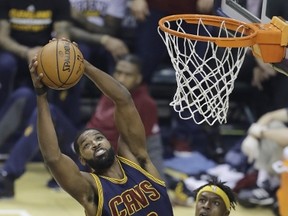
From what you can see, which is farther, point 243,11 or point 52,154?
point 243,11

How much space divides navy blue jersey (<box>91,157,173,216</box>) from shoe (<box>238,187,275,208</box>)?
7.34 feet

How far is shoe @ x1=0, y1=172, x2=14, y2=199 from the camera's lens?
7730mm

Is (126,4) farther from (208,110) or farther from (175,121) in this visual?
(208,110)

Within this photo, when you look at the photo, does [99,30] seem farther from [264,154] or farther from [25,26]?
[264,154]

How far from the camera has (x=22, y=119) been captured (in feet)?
27.0

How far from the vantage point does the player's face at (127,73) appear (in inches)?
302

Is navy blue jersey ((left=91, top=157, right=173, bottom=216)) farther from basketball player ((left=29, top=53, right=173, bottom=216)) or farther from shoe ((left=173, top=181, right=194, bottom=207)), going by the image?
shoe ((left=173, top=181, right=194, bottom=207))

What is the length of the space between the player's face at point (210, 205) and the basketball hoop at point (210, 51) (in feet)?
1.43

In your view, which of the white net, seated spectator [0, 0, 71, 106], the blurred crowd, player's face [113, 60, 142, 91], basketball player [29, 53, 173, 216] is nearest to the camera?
basketball player [29, 53, 173, 216]

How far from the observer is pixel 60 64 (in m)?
5.21

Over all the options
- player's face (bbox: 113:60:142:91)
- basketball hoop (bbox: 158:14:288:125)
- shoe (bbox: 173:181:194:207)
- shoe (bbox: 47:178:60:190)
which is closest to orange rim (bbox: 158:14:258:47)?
basketball hoop (bbox: 158:14:288:125)

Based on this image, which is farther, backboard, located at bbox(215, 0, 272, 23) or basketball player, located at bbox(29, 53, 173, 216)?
backboard, located at bbox(215, 0, 272, 23)

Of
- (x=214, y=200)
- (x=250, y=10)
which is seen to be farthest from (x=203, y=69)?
(x=214, y=200)

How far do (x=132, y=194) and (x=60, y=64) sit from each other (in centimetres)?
87
